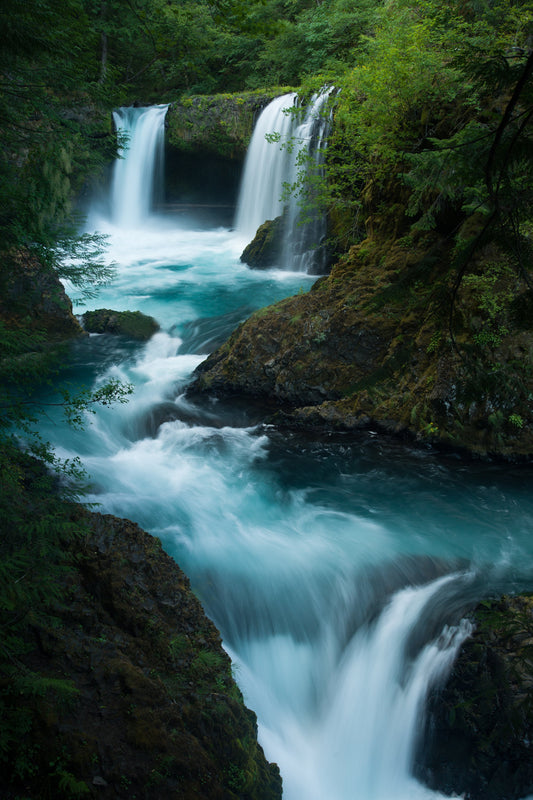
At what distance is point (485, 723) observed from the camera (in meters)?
3.79

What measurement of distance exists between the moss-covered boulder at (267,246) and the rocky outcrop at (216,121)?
14.5ft

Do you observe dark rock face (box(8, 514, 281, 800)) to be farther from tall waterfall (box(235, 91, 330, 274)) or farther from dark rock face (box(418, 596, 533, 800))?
tall waterfall (box(235, 91, 330, 274))

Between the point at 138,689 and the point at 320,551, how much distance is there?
3204 millimetres

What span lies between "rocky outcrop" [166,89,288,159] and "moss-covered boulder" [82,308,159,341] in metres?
9.90

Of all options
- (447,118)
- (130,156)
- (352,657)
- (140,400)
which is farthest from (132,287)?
(352,657)

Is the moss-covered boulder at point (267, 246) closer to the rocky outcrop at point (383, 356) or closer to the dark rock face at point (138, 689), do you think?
the rocky outcrop at point (383, 356)

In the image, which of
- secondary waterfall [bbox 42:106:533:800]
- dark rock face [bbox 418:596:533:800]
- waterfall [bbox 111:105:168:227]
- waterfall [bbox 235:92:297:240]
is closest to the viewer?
dark rock face [bbox 418:596:533:800]

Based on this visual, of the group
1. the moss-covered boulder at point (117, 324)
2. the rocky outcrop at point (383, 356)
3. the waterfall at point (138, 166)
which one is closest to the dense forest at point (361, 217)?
the rocky outcrop at point (383, 356)

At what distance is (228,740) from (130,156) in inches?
851

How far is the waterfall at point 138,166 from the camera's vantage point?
19641 mm

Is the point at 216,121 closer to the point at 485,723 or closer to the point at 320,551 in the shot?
the point at 320,551

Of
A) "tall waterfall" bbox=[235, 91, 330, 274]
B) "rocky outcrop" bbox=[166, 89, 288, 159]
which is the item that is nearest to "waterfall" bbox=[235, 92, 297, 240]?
"tall waterfall" bbox=[235, 91, 330, 274]

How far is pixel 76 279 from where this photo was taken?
4824 millimetres

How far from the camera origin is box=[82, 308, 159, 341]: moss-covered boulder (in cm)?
1162
